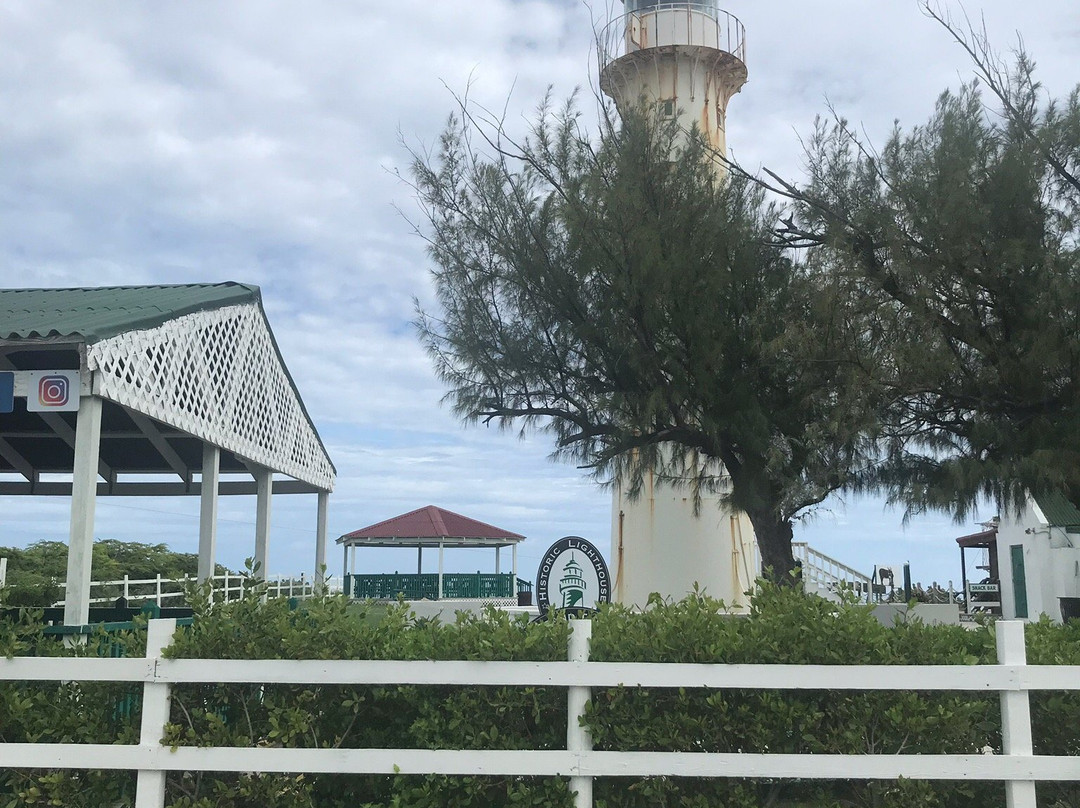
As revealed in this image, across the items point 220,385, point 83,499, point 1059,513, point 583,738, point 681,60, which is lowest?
point 583,738

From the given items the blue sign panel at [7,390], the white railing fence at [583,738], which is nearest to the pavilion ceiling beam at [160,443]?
the blue sign panel at [7,390]

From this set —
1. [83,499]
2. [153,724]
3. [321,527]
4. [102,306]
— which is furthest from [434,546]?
[153,724]

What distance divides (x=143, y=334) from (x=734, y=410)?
5.87m

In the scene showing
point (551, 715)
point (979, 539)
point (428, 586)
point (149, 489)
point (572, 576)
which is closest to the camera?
point (551, 715)

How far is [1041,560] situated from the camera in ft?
69.7

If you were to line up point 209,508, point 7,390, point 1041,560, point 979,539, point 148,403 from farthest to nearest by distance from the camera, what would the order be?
1. point 979,539
2. point 1041,560
3. point 209,508
4. point 148,403
5. point 7,390

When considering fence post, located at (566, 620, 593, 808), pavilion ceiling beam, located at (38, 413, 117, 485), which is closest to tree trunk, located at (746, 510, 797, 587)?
fence post, located at (566, 620, 593, 808)

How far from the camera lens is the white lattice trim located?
953 cm

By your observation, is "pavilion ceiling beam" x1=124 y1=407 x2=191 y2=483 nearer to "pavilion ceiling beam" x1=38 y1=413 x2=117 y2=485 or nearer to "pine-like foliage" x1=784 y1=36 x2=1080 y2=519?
"pavilion ceiling beam" x1=38 y1=413 x2=117 y2=485

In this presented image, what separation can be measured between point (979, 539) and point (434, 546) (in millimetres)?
15592

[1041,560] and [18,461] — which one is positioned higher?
[18,461]

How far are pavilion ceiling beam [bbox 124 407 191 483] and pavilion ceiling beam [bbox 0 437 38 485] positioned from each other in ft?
7.98

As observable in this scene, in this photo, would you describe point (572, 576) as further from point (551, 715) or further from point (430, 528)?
point (430, 528)

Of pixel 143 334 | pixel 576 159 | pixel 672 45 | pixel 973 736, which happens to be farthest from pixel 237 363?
pixel 973 736
